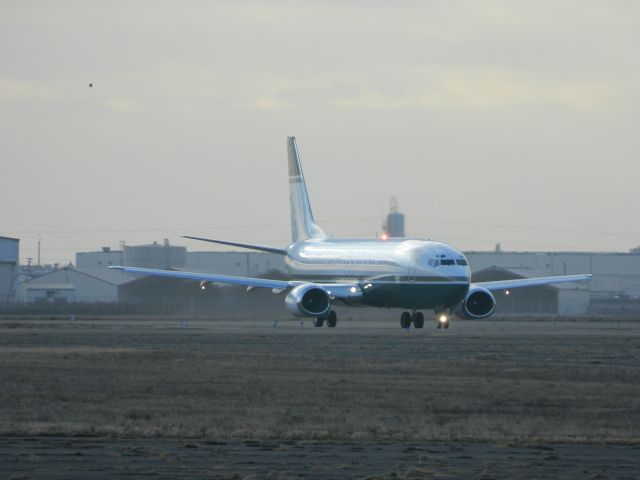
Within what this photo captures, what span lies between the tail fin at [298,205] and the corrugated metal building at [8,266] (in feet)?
94.9

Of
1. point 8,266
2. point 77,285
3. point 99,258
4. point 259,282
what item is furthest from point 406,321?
point 99,258

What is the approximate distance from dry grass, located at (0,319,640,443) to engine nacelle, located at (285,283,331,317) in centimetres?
1429

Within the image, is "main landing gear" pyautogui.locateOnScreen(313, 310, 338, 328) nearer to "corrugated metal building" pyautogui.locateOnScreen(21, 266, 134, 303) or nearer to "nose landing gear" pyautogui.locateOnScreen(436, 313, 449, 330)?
"nose landing gear" pyautogui.locateOnScreen(436, 313, 449, 330)

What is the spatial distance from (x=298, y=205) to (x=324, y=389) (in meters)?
47.8

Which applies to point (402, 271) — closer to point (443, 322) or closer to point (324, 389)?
point (443, 322)

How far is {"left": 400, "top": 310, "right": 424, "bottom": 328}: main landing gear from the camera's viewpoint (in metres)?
57.3

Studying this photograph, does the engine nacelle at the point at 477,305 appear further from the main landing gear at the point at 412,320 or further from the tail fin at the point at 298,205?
the tail fin at the point at 298,205

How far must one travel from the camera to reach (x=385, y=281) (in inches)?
2308

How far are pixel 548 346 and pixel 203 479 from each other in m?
28.1

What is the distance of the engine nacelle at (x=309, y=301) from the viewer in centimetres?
5944

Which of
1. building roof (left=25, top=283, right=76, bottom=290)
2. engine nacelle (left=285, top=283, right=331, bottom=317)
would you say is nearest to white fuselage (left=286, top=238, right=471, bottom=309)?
engine nacelle (left=285, top=283, right=331, bottom=317)

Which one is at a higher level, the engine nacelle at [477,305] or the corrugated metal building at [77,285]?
the corrugated metal building at [77,285]

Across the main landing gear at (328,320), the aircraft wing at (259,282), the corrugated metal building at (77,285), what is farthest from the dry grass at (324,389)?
the corrugated metal building at (77,285)

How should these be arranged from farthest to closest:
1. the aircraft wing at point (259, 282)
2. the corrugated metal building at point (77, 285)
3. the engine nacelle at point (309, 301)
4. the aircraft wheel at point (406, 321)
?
1. the corrugated metal building at point (77, 285)
2. the aircraft wing at point (259, 282)
3. the engine nacelle at point (309, 301)
4. the aircraft wheel at point (406, 321)
